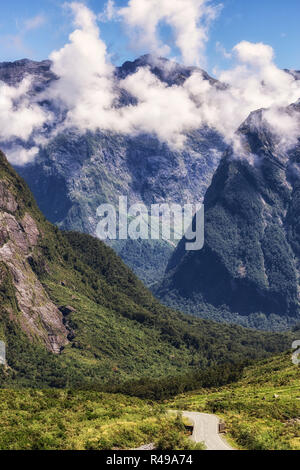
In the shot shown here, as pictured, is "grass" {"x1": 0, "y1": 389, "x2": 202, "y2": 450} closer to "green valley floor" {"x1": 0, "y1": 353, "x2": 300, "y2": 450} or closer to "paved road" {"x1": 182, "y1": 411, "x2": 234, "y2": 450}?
"green valley floor" {"x1": 0, "y1": 353, "x2": 300, "y2": 450}

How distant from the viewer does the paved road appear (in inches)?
2881

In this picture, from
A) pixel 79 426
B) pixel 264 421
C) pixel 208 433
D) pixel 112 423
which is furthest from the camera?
pixel 264 421

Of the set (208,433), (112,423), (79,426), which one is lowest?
(79,426)

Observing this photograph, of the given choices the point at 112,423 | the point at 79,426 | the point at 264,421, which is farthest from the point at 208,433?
the point at 79,426

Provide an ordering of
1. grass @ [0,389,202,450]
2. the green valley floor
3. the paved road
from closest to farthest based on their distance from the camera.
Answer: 1. the paved road
2. grass @ [0,389,202,450]
3. the green valley floor

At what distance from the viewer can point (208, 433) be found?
267ft

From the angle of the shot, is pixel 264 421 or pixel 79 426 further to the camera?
pixel 264 421

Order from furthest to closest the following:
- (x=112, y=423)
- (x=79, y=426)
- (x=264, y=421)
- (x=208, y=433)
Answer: (x=264, y=421) → (x=79, y=426) → (x=112, y=423) → (x=208, y=433)

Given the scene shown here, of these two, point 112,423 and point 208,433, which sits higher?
point 208,433

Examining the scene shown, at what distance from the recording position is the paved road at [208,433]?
73.2 m

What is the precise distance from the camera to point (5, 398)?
11294cm

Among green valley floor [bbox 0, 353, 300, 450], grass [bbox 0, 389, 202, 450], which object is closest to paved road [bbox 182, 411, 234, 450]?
green valley floor [bbox 0, 353, 300, 450]

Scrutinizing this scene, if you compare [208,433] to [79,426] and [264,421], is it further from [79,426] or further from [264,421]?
[79,426]
